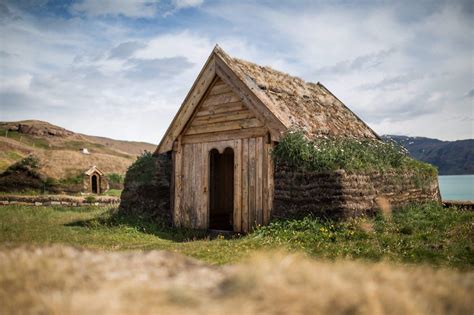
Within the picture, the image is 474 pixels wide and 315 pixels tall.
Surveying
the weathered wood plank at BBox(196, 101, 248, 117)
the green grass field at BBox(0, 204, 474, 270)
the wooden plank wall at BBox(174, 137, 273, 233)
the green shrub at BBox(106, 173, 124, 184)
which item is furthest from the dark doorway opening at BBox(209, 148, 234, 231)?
the green shrub at BBox(106, 173, 124, 184)

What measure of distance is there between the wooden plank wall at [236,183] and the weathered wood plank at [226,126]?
1.41 feet

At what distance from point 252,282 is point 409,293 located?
0.66 m

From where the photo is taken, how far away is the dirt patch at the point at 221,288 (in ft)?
5.28

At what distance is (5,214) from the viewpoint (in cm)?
1781

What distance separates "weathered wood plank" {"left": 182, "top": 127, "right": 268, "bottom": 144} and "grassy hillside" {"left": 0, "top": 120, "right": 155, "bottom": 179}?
21.6 m

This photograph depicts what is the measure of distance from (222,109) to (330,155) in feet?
14.4

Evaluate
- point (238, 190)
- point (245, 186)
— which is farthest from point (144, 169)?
point (245, 186)

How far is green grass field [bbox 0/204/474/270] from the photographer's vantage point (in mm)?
7902

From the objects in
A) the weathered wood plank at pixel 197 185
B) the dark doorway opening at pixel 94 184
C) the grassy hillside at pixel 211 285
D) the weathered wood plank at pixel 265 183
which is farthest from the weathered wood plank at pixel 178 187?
the dark doorway opening at pixel 94 184

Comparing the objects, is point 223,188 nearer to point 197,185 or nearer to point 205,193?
point 197,185

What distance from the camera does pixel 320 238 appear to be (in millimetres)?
9516

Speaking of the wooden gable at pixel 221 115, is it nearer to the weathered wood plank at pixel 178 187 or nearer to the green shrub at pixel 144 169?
the weathered wood plank at pixel 178 187

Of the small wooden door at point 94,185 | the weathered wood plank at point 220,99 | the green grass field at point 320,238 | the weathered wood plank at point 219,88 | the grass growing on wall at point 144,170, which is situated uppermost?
the weathered wood plank at point 219,88

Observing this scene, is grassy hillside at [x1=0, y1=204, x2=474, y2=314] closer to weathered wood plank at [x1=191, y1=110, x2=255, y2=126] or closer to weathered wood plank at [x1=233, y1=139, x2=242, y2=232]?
weathered wood plank at [x1=233, y1=139, x2=242, y2=232]
